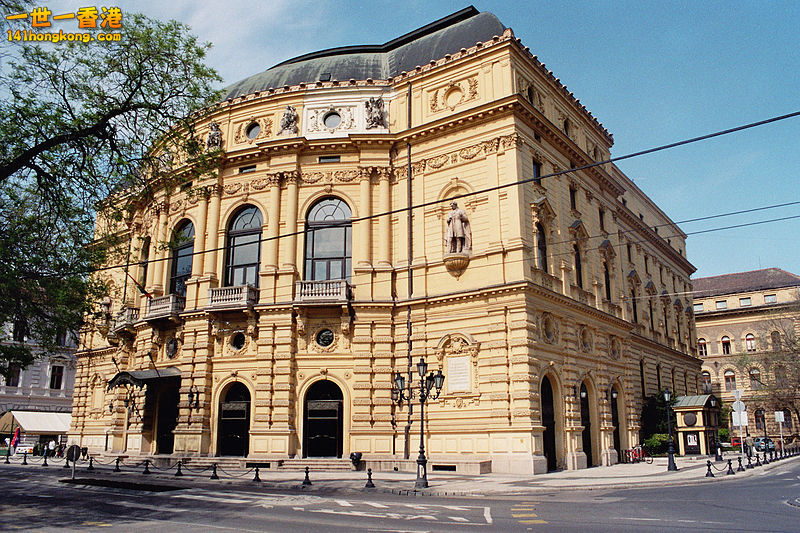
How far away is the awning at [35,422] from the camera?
54031 mm

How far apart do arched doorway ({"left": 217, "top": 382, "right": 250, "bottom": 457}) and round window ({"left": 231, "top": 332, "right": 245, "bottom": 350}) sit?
6.41 ft

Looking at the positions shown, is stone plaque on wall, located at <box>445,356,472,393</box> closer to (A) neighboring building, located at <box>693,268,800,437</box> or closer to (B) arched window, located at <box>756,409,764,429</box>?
(A) neighboring building, located at <box>693,268,800,437</box>

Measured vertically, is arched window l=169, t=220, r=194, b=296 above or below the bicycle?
above

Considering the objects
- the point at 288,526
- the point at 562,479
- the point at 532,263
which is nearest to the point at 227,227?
the point at 532,263

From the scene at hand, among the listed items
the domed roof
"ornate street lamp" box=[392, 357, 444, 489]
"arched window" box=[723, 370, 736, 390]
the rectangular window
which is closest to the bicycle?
"ornate street lamp" box=[392, 357, 444, 489]

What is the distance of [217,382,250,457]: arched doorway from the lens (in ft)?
108

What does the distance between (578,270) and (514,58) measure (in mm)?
12030

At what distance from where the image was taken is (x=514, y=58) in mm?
32531

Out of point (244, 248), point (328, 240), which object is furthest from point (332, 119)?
point (244, 248)

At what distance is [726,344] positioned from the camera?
7669cm

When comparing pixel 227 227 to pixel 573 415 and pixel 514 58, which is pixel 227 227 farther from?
pixel 573 415

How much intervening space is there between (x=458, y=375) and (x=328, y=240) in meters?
10.4

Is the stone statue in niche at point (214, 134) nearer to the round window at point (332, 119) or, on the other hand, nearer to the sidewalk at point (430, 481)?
the round window at point (332, 119)

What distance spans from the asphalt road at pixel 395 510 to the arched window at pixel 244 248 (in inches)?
578
